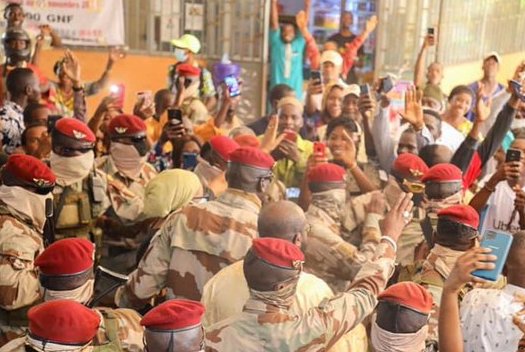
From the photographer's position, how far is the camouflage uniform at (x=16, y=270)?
138 inches

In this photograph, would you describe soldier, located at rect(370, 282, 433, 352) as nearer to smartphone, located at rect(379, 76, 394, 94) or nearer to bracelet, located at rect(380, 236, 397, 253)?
bracelet, located at rect(380, 236, 397, 253)

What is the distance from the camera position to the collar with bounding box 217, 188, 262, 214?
3.81 meters

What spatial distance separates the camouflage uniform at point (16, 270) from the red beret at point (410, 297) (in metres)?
1.55

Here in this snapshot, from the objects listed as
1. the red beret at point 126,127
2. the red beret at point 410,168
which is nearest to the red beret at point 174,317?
the red beret at point 410,168

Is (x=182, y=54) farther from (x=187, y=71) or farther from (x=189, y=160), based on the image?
(x=189, y=160)

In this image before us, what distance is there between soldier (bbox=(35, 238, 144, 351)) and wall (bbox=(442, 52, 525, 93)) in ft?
25.8

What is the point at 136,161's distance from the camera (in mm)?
4879

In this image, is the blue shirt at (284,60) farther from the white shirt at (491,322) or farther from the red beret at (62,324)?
the red beret at (62,324)

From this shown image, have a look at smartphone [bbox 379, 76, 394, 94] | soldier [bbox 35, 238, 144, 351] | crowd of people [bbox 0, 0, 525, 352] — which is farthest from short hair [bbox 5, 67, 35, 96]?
soldier [bbox 35, 238, 144, 351]

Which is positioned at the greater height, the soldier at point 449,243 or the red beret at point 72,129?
the red beret at point 72,129

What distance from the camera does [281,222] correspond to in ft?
11.2

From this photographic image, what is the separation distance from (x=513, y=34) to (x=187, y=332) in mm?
11057

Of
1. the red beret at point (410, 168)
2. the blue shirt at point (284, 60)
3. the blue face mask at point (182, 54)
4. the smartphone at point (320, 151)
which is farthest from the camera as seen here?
the blue shirt at point (284, 60)

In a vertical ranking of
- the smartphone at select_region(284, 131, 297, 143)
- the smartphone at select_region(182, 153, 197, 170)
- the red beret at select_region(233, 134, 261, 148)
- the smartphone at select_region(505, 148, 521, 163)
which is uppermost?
the smartphone at select_region(505, 148, 521, 163)
